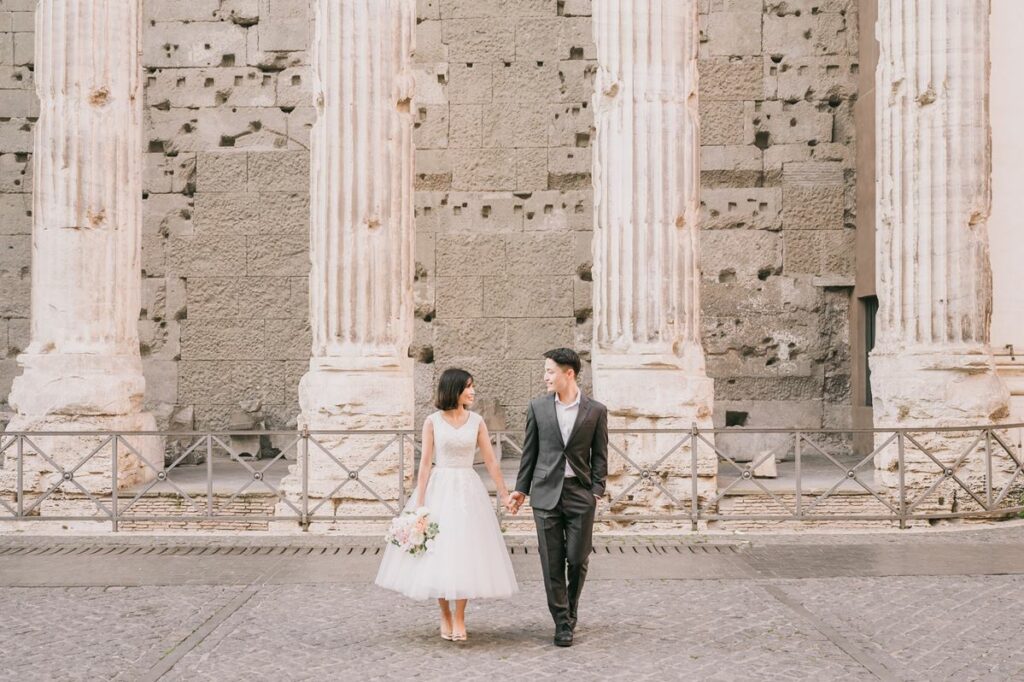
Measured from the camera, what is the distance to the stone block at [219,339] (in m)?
14.3

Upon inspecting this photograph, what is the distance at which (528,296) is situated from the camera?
14.3 metres

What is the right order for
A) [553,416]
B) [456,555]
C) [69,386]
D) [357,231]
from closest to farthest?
[456,555] → [553,416] → [357,231] → [69,386]

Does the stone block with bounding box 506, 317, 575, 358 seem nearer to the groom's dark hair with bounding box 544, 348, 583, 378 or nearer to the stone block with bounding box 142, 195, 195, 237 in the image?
the stone block with bounding box 142, 195, 195, 237

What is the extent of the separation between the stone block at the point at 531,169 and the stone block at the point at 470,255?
779 mm

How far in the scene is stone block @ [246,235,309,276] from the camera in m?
14.3

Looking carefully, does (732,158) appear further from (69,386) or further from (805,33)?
(69,386)

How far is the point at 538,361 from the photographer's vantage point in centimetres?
1419

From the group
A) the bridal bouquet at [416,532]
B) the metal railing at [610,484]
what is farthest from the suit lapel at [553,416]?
the metal railing at [610,484]

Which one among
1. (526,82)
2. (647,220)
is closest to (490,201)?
(526,82)

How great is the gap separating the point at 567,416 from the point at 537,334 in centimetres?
831

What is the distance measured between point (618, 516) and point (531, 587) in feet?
7.55

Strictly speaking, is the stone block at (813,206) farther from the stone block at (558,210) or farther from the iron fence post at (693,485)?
the iron fence post at (693,485)

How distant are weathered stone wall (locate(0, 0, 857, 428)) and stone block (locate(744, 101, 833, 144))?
26 millimetres

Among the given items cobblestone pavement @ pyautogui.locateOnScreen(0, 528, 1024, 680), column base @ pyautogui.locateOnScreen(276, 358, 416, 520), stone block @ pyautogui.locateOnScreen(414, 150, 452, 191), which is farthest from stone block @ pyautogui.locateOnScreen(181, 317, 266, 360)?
cobblestone pavement @ pyautogui.locateOnScreen(0, 528, 1024, 680)
